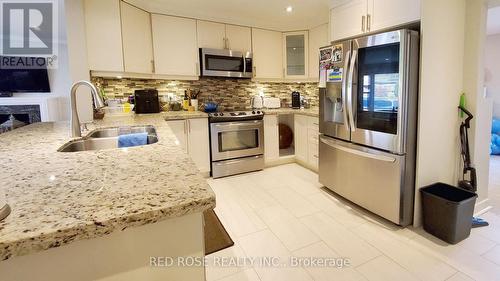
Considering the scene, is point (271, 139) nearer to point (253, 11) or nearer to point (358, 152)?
point (358, 152)

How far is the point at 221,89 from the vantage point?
4.00m

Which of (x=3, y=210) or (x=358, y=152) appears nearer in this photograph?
(x=3, y=210)

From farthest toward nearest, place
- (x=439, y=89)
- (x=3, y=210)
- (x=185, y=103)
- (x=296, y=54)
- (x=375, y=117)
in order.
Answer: (x=296, y=54) → (x=185, y=103) → (x=375, y=117) → (x=439, y=89) → (x=3, y=210)

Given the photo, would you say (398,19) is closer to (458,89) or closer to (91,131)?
(458,89)

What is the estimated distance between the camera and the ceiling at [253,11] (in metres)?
3.11

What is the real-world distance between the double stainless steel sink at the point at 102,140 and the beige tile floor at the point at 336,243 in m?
1.06

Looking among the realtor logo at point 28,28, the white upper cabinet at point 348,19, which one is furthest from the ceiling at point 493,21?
the realtor logo at point 28,28

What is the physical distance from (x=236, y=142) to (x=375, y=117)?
189 centimetres

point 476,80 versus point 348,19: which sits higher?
point 348,19

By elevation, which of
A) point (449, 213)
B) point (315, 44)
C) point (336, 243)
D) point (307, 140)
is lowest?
point (336, 243)

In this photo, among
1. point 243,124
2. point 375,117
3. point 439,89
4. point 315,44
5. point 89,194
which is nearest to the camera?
point 89,194

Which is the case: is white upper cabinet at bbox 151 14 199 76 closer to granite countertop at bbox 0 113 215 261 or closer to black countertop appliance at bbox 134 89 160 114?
black countertop appliance at bbox 134 89 160 114

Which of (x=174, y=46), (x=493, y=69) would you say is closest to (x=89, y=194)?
(x=174, y=46)

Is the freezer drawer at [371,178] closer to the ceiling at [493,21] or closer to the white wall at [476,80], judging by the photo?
the white wall at [476,80]
